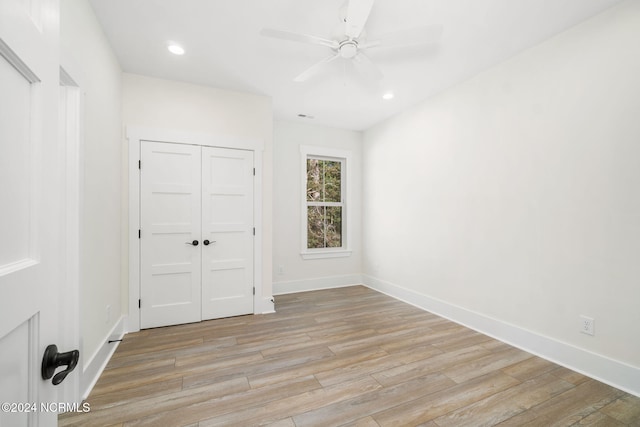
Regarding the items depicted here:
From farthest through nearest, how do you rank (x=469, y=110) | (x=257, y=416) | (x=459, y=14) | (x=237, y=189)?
(x=237, y=189)
(x=469, y=110)
(x=459, y=14)
(x=257, y=416)

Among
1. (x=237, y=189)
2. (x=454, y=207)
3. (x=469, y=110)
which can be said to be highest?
(x=469, y=110)

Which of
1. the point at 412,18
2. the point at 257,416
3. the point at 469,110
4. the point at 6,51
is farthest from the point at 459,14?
the point at 257,416

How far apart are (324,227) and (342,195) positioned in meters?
0.67

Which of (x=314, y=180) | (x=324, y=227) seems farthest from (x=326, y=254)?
(x=314, y=180)

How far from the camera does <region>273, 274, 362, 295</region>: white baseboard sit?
4344mm

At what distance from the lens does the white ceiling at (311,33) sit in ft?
6.74

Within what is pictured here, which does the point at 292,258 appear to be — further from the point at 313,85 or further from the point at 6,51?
the point at 6,51

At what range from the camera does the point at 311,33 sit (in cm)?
236

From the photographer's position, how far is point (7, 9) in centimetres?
51

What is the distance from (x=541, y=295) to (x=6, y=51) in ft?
11.1

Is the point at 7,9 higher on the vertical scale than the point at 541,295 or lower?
higher

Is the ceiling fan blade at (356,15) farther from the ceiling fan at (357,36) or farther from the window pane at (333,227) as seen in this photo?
the window pane at (333,227)

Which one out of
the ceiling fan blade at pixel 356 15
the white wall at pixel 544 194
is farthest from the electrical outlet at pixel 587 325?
the ceiling fan blade at pixel 356 15

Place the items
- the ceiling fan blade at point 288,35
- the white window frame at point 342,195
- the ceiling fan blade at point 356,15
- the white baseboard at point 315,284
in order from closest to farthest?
the ceiling fan blade at point 356,15 < the ceiling fan blade at point 288,35 < the white baseboard at point 315,284 < the white window frame at point 342,195
